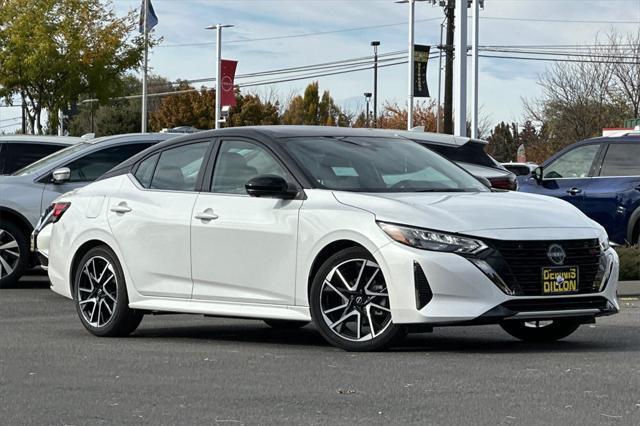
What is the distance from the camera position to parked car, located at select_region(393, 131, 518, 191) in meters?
15.4

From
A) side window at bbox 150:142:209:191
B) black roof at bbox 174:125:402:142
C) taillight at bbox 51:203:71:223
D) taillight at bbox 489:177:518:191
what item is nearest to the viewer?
black roof at bbox 174:125:402:142

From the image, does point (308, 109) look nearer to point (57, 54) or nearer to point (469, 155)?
point (57, 54)

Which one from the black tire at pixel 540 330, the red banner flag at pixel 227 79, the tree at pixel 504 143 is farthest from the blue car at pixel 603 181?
the tree at pixel 504 143

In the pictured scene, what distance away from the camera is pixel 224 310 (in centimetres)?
1038

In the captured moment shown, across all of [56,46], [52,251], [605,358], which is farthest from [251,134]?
[56,46]

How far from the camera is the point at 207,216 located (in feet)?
34.3

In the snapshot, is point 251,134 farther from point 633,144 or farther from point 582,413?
point 633,144

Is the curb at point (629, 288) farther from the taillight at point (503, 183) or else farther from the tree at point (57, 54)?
the tree at point (57, 54)

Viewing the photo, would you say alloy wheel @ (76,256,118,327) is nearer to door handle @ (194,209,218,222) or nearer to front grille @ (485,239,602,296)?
door handle @ (194,209,218,222)

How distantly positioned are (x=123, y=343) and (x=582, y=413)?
4464 mm

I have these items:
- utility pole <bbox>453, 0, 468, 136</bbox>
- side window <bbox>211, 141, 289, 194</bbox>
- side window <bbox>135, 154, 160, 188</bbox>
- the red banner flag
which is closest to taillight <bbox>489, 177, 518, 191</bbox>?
side window <bbox>135, 154, 160, 188</bbox>

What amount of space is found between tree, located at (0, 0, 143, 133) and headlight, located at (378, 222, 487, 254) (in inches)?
1148

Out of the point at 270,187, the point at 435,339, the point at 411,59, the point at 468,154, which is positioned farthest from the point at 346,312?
the point at 411,59

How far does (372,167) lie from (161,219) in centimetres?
165
